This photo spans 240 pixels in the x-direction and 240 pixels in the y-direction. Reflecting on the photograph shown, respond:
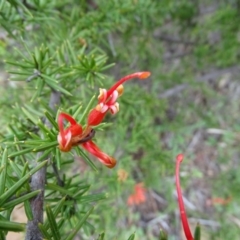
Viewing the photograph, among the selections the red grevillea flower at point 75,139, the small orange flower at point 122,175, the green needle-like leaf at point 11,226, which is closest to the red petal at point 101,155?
the red grevillea flower at point 75,139

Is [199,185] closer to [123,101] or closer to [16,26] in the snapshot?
[123,101]

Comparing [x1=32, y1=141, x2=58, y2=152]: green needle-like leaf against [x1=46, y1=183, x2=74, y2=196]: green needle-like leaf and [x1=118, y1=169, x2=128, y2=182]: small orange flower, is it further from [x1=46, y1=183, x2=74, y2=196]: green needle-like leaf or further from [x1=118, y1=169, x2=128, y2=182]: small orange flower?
[x1=118, y1=169, x2=128, y2=182]: small orange flower

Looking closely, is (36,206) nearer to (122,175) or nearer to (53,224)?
(53,224)

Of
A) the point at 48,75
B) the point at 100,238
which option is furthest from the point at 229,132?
the point at 100,238

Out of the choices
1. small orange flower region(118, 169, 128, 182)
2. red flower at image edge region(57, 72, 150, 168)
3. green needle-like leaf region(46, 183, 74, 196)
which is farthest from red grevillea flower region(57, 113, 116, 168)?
small orange flower region(118, 169, 128, 182)

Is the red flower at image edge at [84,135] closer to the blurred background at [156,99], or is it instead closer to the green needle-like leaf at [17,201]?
the green needle-like leaf at [17,201]
